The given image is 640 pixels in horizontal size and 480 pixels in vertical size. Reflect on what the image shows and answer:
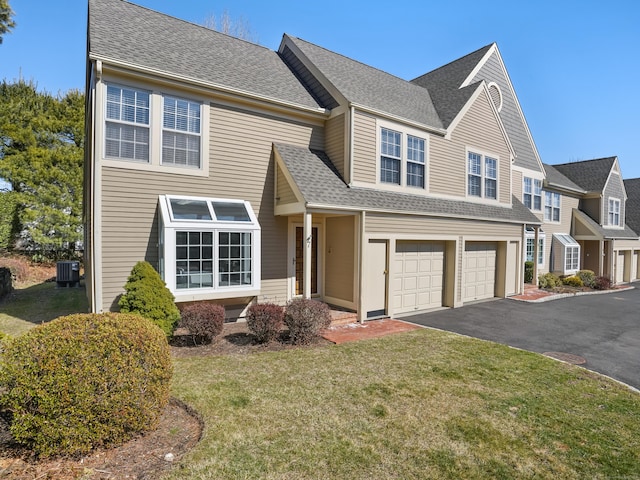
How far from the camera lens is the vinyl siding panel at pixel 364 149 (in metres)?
10.2

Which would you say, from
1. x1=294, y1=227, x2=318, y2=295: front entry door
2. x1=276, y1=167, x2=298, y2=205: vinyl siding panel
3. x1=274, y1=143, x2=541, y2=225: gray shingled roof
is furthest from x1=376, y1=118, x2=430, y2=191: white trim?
x1=276, y1=167, x2=298, y2=205: vinyl siding panel

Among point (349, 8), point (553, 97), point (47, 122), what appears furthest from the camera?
point (553, 97)

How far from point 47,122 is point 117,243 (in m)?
17.7

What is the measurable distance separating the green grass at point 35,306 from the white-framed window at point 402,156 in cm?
999

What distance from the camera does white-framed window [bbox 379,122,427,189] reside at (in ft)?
35.7

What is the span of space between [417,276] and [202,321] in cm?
710

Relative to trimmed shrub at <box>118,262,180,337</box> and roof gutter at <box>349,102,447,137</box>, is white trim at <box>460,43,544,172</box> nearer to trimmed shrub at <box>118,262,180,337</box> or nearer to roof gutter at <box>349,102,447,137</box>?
roof gutter at <box>349,102,447,137</box>

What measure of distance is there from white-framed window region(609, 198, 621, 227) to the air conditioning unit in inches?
1228

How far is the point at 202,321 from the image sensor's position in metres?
7.20

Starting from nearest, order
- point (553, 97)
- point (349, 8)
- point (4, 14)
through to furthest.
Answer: point (349, 8)
point (4, 14)
point (553, 97)

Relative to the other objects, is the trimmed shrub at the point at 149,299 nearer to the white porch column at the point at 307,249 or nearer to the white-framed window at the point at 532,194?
the white porch column at the point at 307,249

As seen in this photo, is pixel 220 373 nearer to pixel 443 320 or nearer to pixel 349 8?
pixel 443 320

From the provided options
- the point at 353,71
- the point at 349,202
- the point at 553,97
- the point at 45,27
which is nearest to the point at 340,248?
the point at 349,202

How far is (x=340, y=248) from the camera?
34.1 ft
